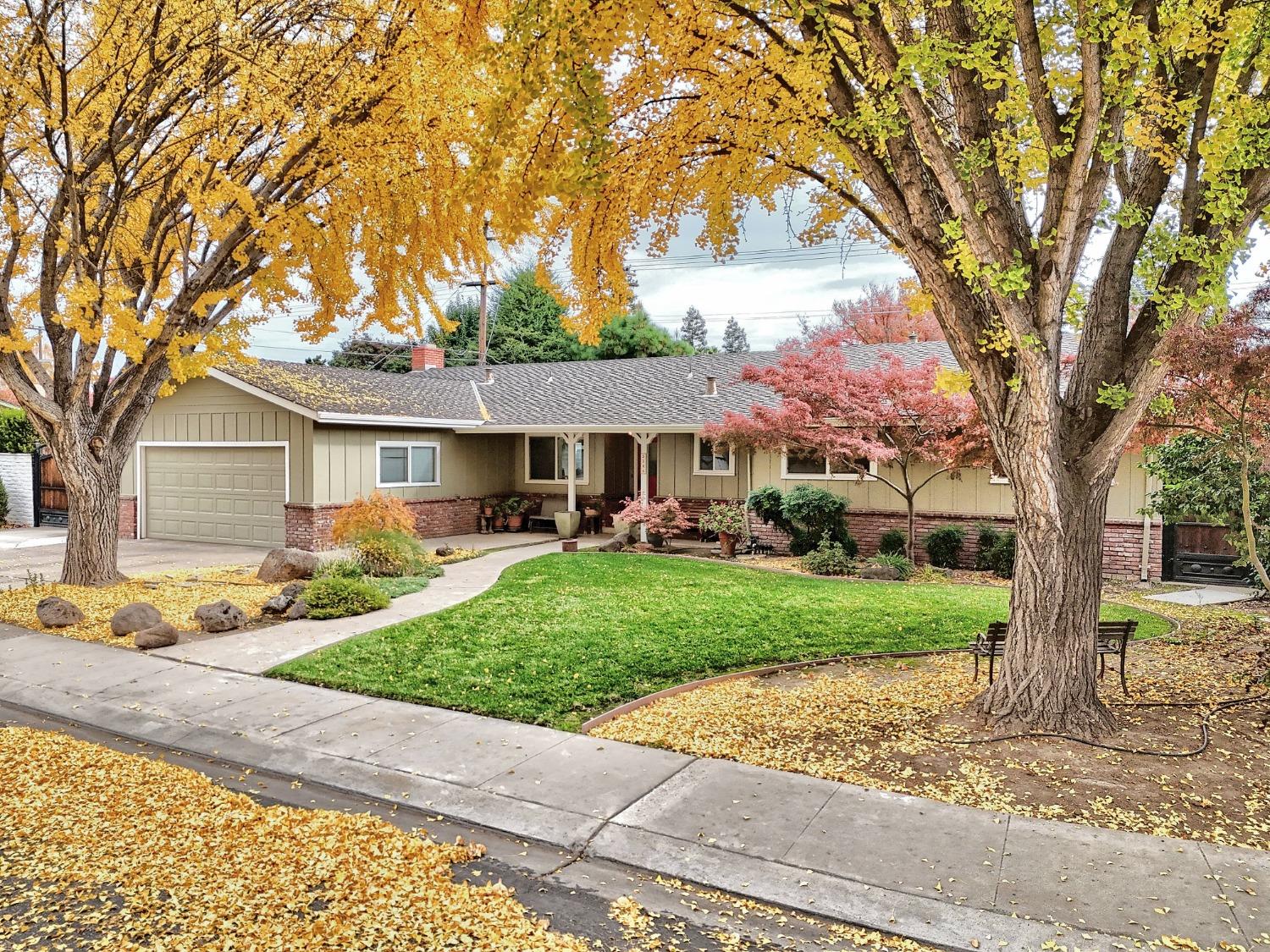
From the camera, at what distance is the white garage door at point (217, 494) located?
57.1 feet

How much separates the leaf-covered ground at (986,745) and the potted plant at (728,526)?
8062 millimetres

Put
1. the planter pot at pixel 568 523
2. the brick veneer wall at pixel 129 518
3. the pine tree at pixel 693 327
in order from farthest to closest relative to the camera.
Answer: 1. the pine tree at pixel 693 327
2. the brick veneer wall at pixel 129 518
3. the planter pot at pixel 568 523

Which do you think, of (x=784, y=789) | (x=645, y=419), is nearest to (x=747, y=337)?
(x=645, y=419)

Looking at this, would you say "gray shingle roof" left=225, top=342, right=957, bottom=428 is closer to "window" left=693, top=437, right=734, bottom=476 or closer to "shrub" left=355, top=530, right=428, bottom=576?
"window" left=693, top=437, right=734, bottom=476

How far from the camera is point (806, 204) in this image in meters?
8.17

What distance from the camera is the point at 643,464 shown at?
1803 centimetres

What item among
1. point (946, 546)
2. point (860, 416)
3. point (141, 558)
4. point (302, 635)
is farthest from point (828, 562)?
point (141, 558)

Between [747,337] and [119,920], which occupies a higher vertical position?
[747,337]

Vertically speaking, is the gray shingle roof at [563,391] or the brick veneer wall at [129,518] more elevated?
the gray shingle roof at [563,391]

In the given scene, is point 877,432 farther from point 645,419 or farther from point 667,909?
point 667,909

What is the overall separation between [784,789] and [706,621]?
4.71 m

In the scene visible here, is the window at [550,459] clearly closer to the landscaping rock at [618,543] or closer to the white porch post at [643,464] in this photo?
the white porch post at [643,464]

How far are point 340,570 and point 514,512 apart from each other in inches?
340

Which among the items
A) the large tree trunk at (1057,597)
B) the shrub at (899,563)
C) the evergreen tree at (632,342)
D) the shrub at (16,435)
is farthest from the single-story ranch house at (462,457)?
the evergreen tree at (632,342)
